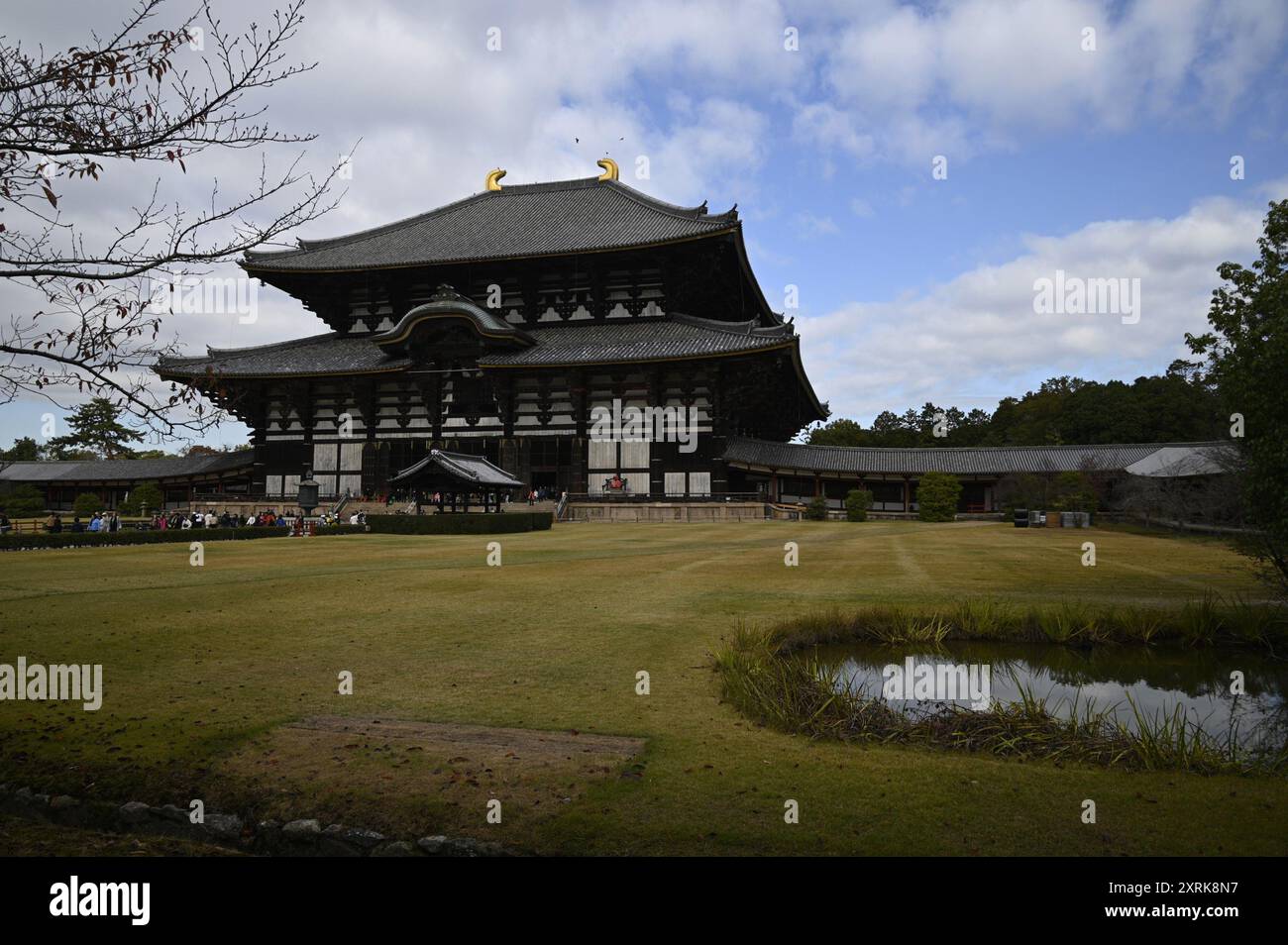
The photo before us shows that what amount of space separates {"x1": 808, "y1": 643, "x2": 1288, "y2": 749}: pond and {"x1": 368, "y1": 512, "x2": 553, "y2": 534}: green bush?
19325 mm

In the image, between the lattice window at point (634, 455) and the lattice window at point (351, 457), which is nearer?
the lattice window at point (634, 455)

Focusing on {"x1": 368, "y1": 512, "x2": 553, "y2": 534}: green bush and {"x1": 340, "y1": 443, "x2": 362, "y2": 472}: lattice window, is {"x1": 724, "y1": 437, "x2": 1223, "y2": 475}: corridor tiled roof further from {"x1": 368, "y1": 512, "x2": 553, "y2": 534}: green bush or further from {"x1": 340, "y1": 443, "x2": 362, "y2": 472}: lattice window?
{"x1": 340, "y1": 443, "x2": 362, "y2": 472}: lattice window

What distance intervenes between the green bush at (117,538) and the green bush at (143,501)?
68.3ft

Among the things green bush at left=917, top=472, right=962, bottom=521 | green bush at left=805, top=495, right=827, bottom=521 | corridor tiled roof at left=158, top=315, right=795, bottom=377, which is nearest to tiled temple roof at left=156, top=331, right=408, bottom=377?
corridor tiled roof at left=158, top=315, right=795, bottom=377

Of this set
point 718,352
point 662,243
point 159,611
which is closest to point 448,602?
point 159,611

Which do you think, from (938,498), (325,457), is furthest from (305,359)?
(938,498)

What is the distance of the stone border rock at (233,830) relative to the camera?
5.27m

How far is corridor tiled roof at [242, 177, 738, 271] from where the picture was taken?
43719mm

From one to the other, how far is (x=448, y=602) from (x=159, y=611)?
182 inches

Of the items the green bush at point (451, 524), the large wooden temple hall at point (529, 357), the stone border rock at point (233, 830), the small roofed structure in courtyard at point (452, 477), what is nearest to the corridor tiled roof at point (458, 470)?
the small roofed structure in courtyard at point (452, 477)

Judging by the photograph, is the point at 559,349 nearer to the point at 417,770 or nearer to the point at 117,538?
the point at 117,538

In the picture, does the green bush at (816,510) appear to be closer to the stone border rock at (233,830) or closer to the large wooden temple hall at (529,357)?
the large wooden temple hall at (529,357)

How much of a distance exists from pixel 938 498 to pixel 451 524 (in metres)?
26.7
